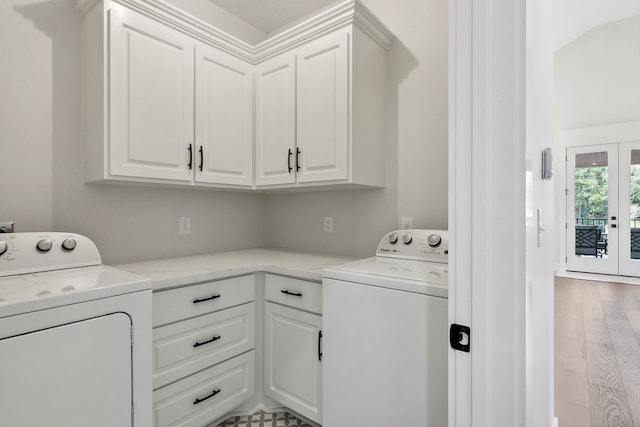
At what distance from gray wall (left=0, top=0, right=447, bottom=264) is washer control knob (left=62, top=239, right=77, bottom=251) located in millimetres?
236

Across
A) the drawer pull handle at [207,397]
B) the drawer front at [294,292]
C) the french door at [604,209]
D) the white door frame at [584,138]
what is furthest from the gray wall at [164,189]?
the french door at [604,209]

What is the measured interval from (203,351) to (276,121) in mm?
1464

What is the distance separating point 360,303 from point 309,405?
730mm

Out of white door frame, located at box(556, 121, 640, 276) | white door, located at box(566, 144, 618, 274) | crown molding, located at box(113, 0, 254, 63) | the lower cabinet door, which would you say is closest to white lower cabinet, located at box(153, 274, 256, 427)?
the lower cabinet door

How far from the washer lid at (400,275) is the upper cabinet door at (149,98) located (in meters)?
1.13

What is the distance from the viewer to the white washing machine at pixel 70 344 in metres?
0.97

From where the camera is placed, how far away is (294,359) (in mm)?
1688

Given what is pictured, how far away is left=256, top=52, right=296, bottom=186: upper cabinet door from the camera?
2.07 meters

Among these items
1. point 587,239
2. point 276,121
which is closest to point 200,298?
point 276,121

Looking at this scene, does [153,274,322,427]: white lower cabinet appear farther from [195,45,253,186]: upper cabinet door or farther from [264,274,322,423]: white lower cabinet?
[195,45,253,186]: upper cabinet door

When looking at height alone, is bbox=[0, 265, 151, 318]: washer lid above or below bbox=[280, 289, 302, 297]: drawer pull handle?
above

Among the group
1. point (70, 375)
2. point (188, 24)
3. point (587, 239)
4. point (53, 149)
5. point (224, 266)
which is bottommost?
point (70, 375)

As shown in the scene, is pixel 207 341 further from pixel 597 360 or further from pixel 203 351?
pixel 597 360

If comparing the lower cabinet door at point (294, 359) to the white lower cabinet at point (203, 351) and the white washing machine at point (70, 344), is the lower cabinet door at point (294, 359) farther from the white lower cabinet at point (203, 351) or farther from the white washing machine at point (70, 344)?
the white washing machine at point (70, 344)
